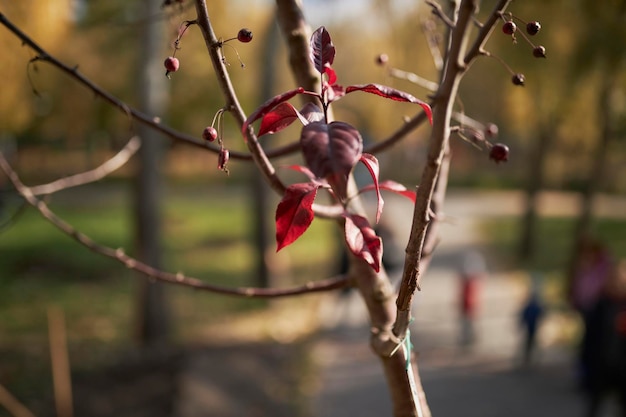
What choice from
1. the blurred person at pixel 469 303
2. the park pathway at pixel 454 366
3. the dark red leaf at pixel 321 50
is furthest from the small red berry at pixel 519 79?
the blurred person at pixel 469 303

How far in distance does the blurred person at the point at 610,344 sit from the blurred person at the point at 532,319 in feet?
5.01

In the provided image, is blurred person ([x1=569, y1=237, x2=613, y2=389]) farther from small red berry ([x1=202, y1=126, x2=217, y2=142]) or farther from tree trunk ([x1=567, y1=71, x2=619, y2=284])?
small red berry ([x1=202, y1=126, x2=217, y2=142])

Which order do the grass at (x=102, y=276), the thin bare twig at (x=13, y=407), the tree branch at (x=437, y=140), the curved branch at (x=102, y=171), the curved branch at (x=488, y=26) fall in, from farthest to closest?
the grass at (x=102, y=276) < the thin bare twig at (x=13, y=407) < the curved branch at (x=102, y=171) < the curved branch at (x=488, y=26) < the tree branch at (x=437, y=140)

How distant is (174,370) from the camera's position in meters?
7.15

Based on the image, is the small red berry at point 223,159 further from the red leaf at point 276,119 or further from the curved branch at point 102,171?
the curved branch at point 102,171

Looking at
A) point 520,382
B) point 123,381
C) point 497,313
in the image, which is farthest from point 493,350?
point 123,381

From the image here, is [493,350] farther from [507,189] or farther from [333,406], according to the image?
[507,189]

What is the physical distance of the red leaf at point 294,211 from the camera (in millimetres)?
921

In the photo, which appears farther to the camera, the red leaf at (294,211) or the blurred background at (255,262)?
the blurred background at (255,262)

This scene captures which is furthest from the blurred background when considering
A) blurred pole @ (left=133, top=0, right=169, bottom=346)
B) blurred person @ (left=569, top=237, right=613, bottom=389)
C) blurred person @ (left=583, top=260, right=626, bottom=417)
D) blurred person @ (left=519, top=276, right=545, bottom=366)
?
blurred person @ (left=583, top=260, right=626, bottom=417)

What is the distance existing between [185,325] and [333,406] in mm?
3513

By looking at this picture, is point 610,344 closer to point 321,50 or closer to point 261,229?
point 321,50

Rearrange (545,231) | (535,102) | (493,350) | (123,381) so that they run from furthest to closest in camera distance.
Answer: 1. (545,231)
2. (535,102)
3. (493,350)
4. (123,381)

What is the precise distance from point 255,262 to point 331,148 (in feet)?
33.8
